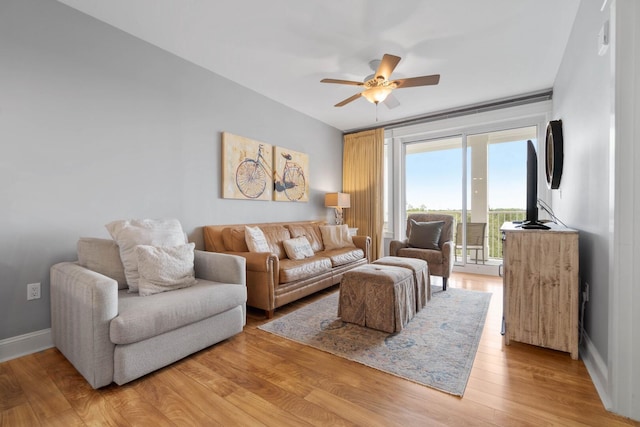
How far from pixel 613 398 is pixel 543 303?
657mm

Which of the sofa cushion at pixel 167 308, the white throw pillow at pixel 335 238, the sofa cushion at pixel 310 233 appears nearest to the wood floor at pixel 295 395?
the sofa cushion at pixel 167 308

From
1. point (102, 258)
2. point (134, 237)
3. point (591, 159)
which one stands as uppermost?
point (591, 159)

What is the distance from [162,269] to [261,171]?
213 cm

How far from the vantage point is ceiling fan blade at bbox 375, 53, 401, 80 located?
241 cm

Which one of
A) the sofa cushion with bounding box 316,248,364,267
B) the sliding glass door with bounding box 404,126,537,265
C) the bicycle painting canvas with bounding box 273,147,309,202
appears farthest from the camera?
the sliding glass door with bounding box 404,126,537,265

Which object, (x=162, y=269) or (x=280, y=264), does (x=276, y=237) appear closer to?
(x=280, y=264)

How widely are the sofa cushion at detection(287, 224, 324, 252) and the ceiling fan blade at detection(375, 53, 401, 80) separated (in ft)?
7.10

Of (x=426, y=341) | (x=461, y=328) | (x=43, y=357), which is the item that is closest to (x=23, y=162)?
(x=43, y=357)

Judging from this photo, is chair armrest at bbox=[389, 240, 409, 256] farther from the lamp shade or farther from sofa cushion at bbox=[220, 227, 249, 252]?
sofa cushion at bbox=[220, 227, 249, 252]

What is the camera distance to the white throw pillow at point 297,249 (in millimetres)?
3438

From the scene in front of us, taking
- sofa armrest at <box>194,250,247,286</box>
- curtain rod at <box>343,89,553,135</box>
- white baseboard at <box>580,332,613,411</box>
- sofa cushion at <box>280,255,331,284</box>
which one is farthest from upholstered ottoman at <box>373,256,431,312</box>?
curtain rod at <box>343,89,553,135</box>

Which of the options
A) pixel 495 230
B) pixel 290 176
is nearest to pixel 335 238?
pixel 290 176

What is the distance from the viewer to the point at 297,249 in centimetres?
348

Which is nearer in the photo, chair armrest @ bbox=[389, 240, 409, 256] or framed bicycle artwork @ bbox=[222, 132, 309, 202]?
framed bicycle artwork @ bbox=[222, 132, 309, 202]
